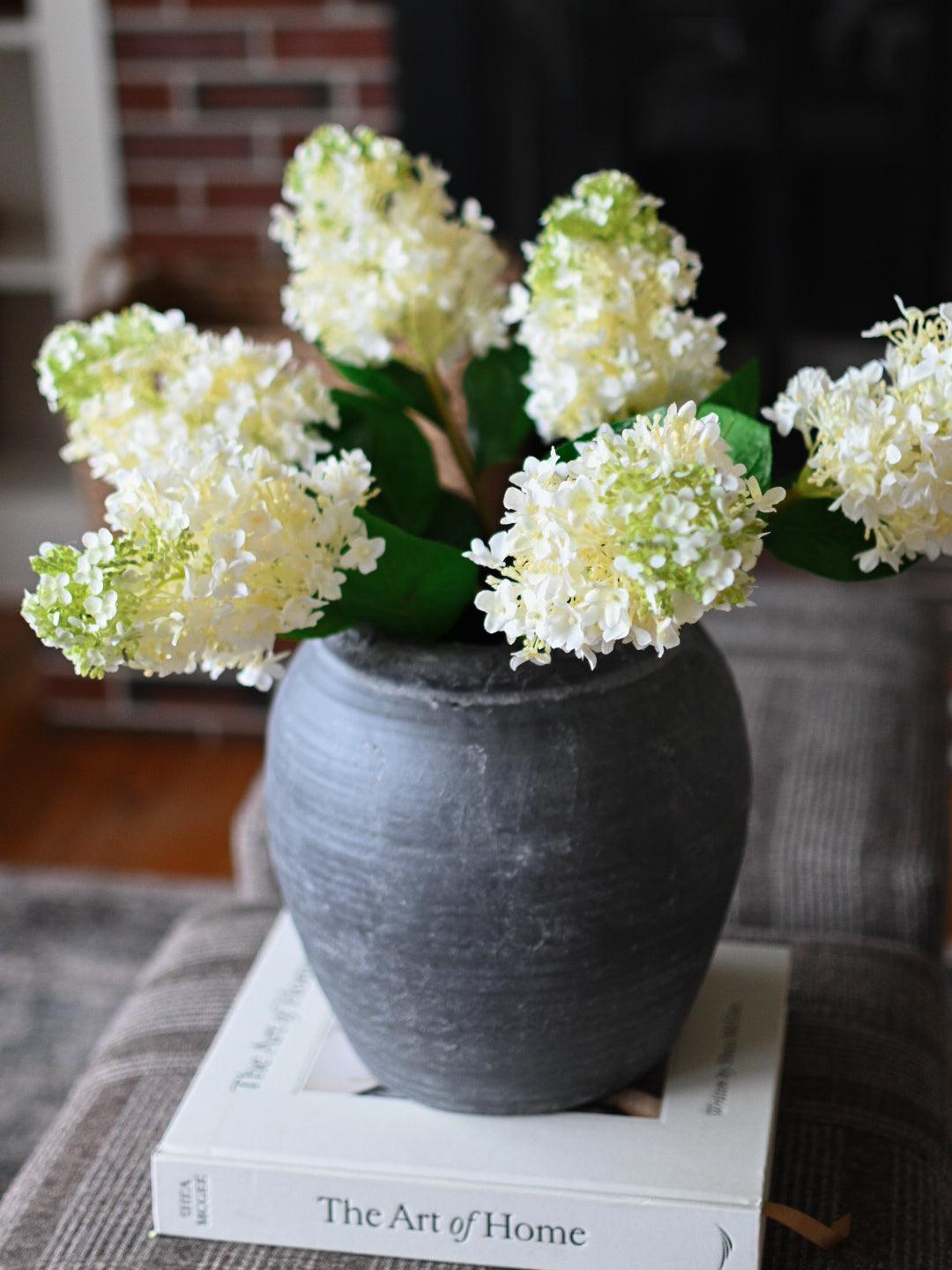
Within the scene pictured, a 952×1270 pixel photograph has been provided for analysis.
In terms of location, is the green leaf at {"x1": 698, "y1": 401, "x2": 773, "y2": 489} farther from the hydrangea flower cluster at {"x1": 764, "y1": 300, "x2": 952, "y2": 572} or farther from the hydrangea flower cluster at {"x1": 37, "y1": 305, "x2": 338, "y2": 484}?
the hydrangea flower cluster at {"x1": 37, "y1": 305, "x2": 338, "y2": 484}

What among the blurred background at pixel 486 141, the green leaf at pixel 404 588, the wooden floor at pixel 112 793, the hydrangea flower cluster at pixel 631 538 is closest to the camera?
the hydrangea flower cluster at pixel 631 538

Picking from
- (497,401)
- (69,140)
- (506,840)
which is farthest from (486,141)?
(506,840)

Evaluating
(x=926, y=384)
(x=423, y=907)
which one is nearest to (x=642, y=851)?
(x=423, y=907)

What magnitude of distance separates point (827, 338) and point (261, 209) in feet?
2.94

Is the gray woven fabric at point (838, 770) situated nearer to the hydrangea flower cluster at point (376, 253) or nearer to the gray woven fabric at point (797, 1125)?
the gray woven fabric at point (797, 1125)

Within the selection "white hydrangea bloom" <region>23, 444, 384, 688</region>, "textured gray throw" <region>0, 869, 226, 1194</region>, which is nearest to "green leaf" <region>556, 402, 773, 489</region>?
"white hydrangea bloom" <region>23, 444, 384, 688</region>

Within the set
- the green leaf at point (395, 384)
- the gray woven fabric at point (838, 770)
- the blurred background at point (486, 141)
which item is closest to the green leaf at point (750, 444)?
the green leaf at point (395, 384)

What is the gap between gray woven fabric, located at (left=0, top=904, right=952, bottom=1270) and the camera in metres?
0.79

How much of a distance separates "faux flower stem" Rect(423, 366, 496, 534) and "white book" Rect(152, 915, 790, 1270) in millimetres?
302

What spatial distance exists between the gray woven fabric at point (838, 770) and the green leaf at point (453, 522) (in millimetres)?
432

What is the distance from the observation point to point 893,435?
64 centimetres

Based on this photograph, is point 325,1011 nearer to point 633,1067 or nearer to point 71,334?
point 633,1067

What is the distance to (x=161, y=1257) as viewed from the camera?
0.79m

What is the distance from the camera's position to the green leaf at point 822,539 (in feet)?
2.40
